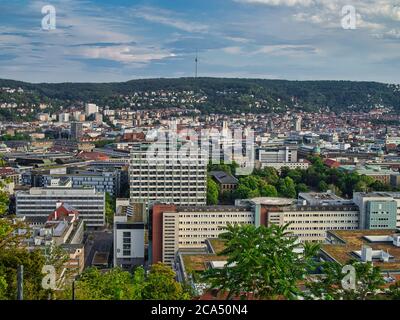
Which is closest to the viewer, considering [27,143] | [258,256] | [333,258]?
[258,256]

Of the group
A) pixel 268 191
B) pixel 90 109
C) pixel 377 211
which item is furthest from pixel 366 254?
pixel 90 109

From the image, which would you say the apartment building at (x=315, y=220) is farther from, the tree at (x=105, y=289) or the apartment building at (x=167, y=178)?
the tree at (x=105, y=289)

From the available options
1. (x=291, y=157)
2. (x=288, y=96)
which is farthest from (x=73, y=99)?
(x=291, y=157)

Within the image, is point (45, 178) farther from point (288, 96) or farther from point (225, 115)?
point (288, 96)

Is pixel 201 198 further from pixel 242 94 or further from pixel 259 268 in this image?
pixel 242 94

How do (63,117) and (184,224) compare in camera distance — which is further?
(63,117)

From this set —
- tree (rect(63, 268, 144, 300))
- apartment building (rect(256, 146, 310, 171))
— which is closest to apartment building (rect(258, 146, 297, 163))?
apartment building (rect(256, 146, 310, 171))
